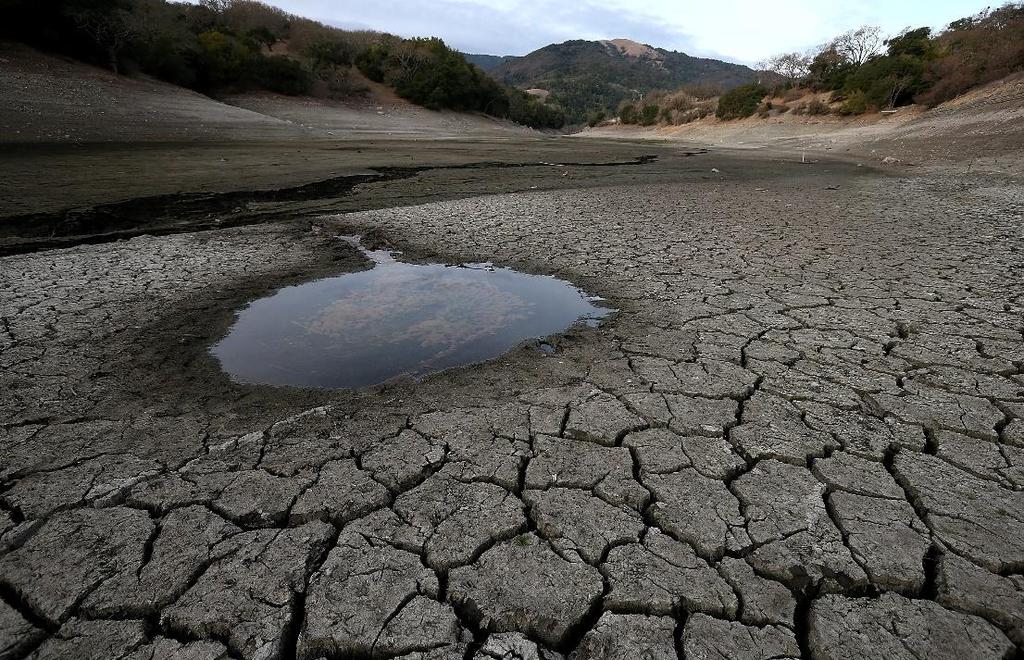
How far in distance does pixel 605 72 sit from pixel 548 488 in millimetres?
137901

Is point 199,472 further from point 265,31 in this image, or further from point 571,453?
point 265,31

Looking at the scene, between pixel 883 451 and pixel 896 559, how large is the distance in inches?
26.2

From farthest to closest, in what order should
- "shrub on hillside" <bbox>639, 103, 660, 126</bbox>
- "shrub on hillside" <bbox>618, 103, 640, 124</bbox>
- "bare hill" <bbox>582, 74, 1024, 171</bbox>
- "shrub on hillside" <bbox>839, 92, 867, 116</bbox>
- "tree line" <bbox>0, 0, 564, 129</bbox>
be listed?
"shrub on hillside" <bbox>618, 103, 640, 124</bbox>
"shrub on hillside" <bbox>639, 103, 660, 126</bbox>
"shrub on hillside" <bbox>839, 92, 867, 116</bbox>
"tree line" <bbox>0, 0, 564, 129</bbox>
"bare hill" <bbox>582, 74, 1024, 171</bbox>

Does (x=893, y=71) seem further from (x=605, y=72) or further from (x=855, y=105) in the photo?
(x=605, y=72)

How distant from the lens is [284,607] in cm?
150

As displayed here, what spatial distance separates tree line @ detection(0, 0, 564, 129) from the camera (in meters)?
21.6

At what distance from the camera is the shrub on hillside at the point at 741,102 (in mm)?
32594

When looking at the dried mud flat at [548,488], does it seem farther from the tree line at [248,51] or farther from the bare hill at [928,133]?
the tree line at [248,51]

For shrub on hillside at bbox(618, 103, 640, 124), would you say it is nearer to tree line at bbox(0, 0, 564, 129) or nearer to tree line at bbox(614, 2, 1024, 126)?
tree line at bbox(614, 2, 1024, 126)

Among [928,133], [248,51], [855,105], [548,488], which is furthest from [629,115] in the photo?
[548,488]

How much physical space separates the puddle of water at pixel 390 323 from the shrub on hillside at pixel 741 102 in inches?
1350

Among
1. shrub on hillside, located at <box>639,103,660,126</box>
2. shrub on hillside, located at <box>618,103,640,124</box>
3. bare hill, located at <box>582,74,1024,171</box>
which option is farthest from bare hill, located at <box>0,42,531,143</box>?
shrub on hillside, located at <box>618,103,640,124</box>

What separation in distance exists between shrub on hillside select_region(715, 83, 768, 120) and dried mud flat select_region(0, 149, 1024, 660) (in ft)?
110

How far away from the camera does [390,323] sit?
3637mm
